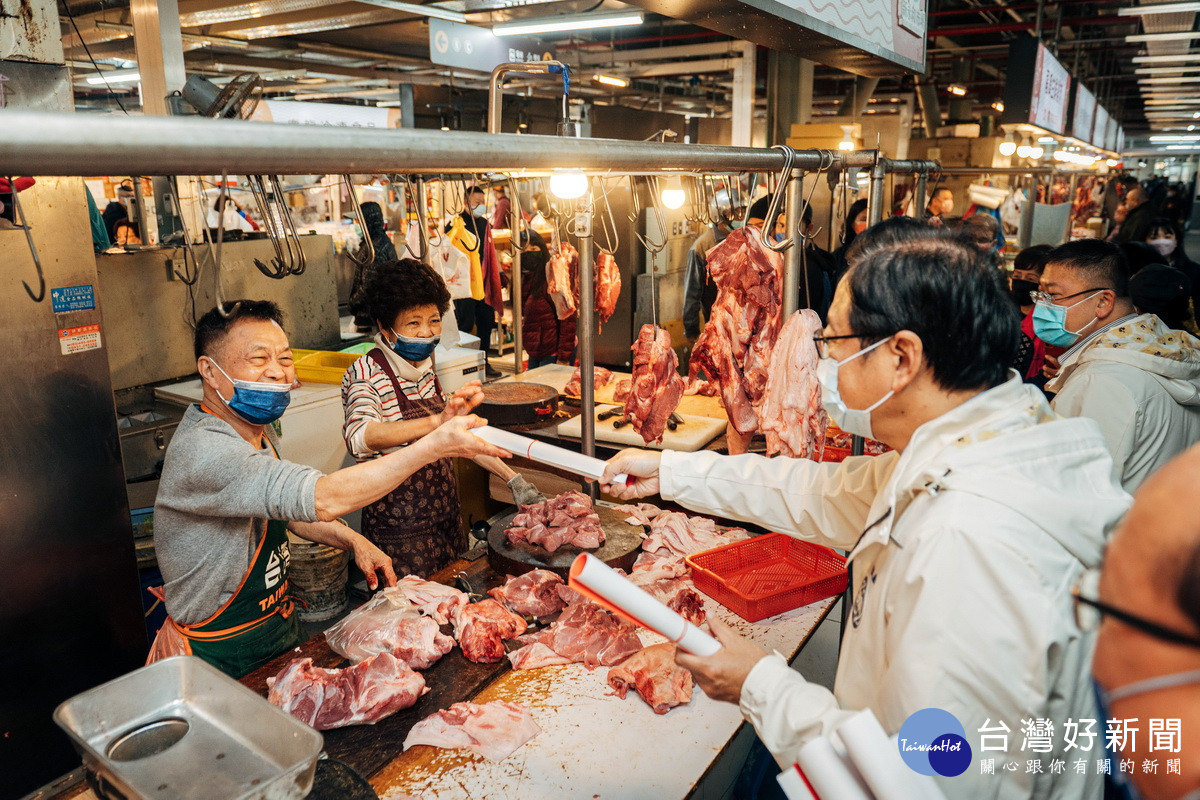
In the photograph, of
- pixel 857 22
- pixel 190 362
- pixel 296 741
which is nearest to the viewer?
pixel 296 741

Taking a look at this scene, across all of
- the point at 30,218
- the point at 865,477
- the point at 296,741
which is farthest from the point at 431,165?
the point at 30,218

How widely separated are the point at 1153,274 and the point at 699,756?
13.5 ft

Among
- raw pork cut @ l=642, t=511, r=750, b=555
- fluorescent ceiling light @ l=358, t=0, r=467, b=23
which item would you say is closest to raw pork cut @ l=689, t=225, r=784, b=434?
raw pork cut @ l=642, t=511, r=750, b=555

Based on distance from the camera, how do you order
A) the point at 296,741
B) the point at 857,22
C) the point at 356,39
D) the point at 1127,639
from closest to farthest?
1. the point at 1127,639
2. the point at 296,741
3. the point at 857,22
4. the point at 356,39

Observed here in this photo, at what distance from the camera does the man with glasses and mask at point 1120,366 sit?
11.1 feet

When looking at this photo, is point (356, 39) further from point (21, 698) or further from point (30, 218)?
point (21, 698)

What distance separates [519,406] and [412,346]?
59.7 inches

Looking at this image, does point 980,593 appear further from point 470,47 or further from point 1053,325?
point 470,47

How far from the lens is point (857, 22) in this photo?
348cm

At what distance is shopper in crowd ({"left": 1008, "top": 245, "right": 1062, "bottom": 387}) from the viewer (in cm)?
550

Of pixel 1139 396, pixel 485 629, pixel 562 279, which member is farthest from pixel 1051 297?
pixel 485 629

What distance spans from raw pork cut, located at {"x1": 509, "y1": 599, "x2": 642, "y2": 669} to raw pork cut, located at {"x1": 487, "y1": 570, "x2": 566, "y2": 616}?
93 mm

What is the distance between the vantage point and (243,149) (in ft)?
4.31

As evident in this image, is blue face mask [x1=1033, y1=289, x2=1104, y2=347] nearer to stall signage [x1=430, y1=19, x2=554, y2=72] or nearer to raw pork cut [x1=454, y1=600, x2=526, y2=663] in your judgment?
raw pork cut [x1=454, y1=600, x2=526, y2=663]
